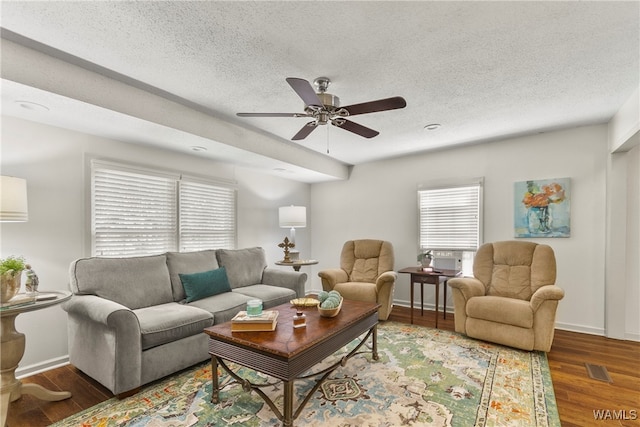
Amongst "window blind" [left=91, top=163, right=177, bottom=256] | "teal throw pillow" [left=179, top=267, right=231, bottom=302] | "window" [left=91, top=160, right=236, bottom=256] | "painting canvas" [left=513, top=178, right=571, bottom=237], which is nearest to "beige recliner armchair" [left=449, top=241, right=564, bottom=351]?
"painting canvas" [left=513, top=178, right=571, bottom=237]

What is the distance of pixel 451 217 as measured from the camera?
4.47 m

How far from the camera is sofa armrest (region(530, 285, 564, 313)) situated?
2803 mm

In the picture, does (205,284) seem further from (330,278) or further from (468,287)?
(468,287)

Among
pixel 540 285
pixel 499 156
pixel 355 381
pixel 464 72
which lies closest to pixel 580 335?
pixel 540 285

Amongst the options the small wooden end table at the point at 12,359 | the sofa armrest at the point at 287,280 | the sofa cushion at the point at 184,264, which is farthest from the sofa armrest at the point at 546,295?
the small wooden end table at the point at 12,359

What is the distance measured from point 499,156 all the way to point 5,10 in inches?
193

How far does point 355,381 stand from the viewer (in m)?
2.41

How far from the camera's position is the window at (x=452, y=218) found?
14.1 ft

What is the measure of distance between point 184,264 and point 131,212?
0.84 meters

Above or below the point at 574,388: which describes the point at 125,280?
above

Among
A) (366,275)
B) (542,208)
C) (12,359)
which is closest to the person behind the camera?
(12,359)

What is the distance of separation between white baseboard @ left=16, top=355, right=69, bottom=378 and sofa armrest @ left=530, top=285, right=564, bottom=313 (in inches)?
178

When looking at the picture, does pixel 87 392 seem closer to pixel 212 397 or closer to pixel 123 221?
pixel 212 397

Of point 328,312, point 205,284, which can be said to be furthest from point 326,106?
point 205,284
